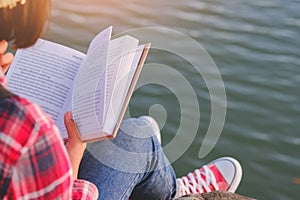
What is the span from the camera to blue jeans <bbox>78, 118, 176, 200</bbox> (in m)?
1.76

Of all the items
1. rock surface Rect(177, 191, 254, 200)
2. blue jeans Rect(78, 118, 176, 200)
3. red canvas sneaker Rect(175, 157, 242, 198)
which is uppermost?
blue jeans Rect(78, 118, 176, 200)

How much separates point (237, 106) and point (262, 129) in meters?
0.24

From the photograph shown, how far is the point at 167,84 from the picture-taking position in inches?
141

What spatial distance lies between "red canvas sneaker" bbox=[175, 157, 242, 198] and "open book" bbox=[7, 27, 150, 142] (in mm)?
854

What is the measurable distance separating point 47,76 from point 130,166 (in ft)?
1.24

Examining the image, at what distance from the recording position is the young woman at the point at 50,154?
1.02 m

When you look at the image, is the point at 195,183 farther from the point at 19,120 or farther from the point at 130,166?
the point at 19,120

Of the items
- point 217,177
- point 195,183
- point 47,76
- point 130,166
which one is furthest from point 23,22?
point 217,177

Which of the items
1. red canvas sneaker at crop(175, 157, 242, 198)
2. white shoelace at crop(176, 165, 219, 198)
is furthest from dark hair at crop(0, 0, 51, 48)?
red canvas sneaker at crop(175, 157, 242, 198)

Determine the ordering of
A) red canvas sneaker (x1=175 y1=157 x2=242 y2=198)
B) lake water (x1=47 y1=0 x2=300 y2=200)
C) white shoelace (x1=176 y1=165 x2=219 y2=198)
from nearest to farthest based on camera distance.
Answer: white shoelace (x1=176 y1=165 x2=219 y2=198), red canvas sneaker (x1=175 y1=157 x2=242 y2=198), lake water (x1=47 y1=0 x2=300 y2=200)

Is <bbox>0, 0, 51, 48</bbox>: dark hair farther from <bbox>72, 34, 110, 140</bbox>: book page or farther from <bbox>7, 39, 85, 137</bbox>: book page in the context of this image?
<bbox>7, 39, 85, 137</bbox>: book page

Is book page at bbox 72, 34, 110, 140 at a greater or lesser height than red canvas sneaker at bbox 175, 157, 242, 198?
greater

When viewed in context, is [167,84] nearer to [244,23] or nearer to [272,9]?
[244,23]

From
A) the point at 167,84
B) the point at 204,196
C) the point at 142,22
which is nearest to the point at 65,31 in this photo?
the point at 142,22
